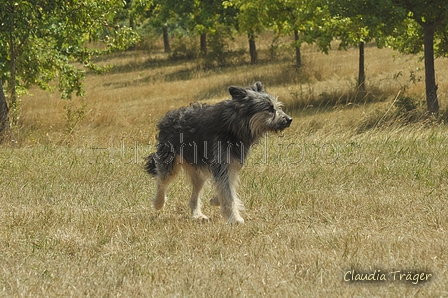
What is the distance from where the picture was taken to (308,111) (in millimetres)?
22188

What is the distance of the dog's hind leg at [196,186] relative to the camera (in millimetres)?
8039

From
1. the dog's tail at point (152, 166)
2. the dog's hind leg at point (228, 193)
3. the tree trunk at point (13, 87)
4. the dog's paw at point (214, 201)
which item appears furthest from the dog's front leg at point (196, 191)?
the tree trunk at point (13, 87)

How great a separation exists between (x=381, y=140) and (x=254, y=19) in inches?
720

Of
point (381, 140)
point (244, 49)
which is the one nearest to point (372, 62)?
point (244, 49)

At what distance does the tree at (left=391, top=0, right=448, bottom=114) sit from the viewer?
18.2 metres

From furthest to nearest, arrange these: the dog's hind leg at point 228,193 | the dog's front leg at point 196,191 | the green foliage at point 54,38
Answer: the green foliage at point 54,38 → the dog's front leg at point 196,191 → the dog's hind leg at point 228,193

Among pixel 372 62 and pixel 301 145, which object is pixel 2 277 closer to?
pixel 301 145

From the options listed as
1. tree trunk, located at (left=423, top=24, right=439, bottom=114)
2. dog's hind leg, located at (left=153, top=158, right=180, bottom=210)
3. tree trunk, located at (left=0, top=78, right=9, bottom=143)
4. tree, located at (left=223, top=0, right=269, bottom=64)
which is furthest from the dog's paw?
tree, located at (left=223, top=0, right=269, bottom=64)

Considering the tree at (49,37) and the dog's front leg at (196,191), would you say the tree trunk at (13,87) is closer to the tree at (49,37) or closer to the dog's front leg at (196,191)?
the tree at (49,37)

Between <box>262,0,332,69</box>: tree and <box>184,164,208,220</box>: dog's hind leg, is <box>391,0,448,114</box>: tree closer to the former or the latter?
<box>262,0,332,69</box>: tree

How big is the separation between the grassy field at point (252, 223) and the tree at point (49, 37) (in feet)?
7.69

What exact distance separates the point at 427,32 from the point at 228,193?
552 inches

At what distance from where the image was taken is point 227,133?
294 inches

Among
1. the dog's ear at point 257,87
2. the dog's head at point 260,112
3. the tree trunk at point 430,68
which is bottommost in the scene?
the tree trunk at point 430,68
